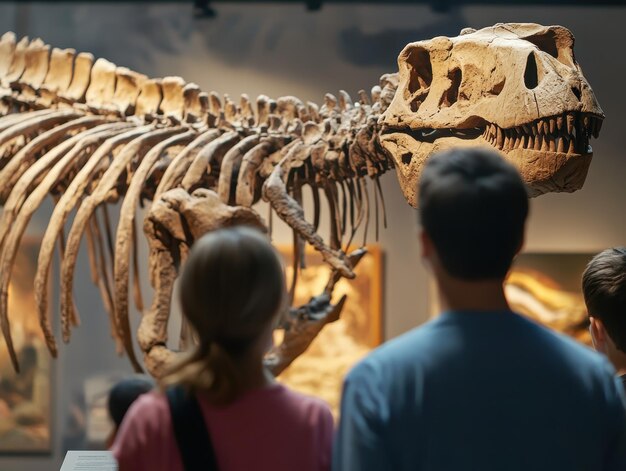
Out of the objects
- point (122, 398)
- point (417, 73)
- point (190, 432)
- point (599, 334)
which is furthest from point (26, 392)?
point (190, 432)

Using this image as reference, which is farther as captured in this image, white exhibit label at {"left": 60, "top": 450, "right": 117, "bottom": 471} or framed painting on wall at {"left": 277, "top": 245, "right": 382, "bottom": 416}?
framed painting on wall at {"left": 277, "top": 245, "right": 382, "bottom": 416}

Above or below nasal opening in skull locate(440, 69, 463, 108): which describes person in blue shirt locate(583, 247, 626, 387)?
below

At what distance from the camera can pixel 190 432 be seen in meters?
1.81

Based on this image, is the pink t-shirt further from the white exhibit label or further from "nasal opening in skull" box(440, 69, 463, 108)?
"nasal opening in skull" box(440, 69, 463, 108)

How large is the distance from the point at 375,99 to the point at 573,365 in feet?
8.62

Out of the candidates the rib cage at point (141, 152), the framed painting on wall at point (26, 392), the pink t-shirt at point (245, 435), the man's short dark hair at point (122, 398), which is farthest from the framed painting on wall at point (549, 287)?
the pink t-shirt at point (245, 435)

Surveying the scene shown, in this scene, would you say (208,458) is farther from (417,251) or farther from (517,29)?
(417,251)

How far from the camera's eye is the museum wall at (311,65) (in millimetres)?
5590

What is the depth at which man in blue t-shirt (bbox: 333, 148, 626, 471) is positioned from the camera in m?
1.68

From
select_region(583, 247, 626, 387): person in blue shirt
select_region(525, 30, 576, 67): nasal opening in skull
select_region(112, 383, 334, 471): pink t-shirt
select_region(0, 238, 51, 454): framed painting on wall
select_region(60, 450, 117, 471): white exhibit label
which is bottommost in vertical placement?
select_region(0, 238, 51, 454): framed painting on wall

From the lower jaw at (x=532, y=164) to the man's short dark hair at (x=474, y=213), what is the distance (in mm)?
1646

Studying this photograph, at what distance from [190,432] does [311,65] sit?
4.63 meters

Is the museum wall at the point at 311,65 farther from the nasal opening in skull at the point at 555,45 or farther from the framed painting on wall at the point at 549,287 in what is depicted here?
the nasal opening in skull at the point at 555,45

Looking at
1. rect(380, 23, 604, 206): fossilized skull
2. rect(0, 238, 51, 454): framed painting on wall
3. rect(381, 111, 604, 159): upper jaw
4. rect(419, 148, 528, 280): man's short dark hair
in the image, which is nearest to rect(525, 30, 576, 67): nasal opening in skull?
rect(380, 23, 604, 206): fossilized skull
